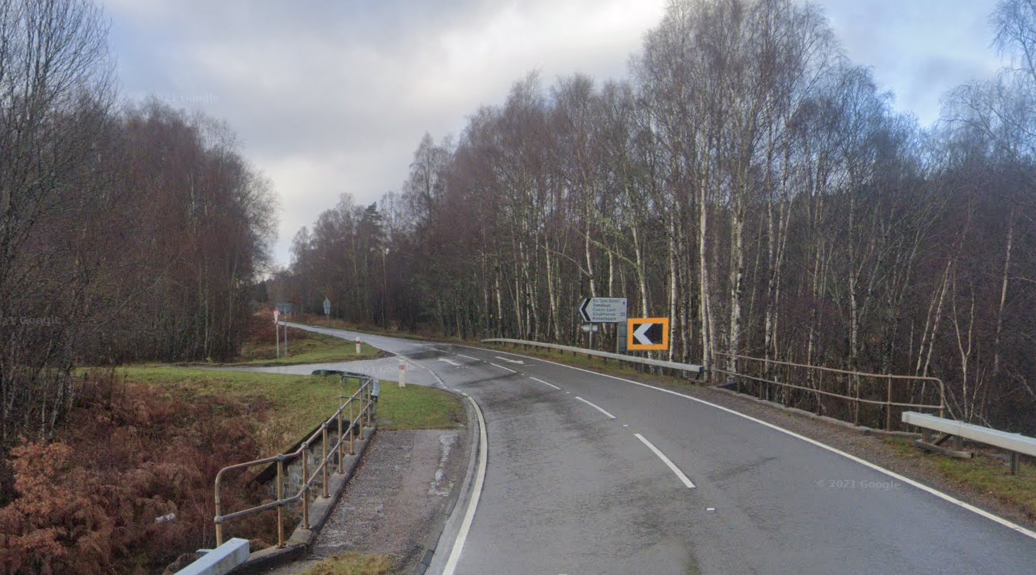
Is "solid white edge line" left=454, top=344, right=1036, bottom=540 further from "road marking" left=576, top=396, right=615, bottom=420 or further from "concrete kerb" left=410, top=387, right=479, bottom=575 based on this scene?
"concrete kerb" left=410, top=387, right=479, bottom=575

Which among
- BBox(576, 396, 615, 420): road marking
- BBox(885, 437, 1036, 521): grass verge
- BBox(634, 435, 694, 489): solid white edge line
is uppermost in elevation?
BBox(885, 437, 1036, 521): grass verge

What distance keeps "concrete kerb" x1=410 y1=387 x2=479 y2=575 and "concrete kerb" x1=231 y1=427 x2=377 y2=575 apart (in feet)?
4.42

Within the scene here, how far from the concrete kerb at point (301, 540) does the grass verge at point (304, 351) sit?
22.2 m

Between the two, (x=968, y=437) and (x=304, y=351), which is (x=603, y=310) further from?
(x=304, y=351)

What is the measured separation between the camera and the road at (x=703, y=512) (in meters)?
6.00

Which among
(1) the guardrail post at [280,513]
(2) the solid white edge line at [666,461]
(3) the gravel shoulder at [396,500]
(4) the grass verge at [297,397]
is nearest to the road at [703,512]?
(2) the solid white edge line at [666,461]

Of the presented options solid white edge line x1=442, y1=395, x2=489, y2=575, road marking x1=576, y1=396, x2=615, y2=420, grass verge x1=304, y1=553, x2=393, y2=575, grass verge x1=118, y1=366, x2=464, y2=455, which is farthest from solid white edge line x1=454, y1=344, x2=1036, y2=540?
grass verge x1=118, y1=366, x2=464, y2=455

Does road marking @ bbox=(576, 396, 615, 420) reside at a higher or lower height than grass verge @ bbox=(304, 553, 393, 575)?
higher

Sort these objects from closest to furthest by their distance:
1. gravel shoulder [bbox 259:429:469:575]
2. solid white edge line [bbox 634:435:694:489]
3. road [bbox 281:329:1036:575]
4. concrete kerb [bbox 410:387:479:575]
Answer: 1. road [bbox 281:329:1036:575]
2. concrete kerb [bbox 410:387:479:575]
3. gravel shoulder [bbox 259:429:469:575]
4. solid white edge line [bbox 634:435:694:489]

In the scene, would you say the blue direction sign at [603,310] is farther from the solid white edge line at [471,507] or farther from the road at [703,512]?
the solid white edge line at [471,507]

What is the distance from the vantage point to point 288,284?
381ft

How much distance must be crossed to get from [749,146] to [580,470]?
14452mm

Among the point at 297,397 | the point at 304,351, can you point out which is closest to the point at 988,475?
the point at 297,397

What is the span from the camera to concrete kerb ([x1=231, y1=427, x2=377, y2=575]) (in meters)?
6.30
